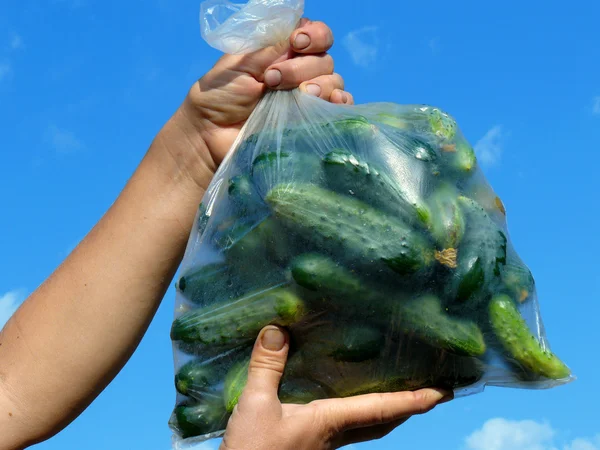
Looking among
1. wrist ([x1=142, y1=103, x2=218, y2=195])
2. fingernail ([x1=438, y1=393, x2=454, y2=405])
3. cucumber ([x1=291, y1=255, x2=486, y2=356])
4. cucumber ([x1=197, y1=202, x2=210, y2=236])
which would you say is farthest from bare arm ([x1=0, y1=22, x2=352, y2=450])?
fingernail ([x1=438, y1=393, x2=454, y2=405])

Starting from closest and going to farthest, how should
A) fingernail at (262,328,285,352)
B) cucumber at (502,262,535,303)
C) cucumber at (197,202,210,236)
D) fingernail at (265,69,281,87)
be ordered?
fingernail at (262,328,285,352) → cucumber at (502,262,535,303) → cucumber at (197,202,210,236) → fingernail at (265,69,281,87)

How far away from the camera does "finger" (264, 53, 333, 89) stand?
2480 millimetres

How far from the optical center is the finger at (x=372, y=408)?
2.17m

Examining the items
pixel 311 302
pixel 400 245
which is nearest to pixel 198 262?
pixel 311 302

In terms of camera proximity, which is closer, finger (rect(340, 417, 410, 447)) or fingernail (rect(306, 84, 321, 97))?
finger (rect(340, 417, 410, 447))

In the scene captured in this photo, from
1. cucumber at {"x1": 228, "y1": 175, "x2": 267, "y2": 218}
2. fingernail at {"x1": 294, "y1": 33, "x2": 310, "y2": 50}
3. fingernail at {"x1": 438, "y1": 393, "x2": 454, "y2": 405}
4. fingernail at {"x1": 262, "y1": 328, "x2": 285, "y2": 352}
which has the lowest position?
fingernail at {"x1": 438, "y1": 393, "x2": 454, "y2": 405}

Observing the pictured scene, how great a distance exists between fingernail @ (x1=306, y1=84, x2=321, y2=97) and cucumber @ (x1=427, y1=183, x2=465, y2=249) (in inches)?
23.2

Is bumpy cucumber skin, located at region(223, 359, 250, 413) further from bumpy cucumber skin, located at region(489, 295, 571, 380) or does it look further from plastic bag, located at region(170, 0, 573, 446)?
bumpy cucumber skin, located at region(489, 295, 571, 380)

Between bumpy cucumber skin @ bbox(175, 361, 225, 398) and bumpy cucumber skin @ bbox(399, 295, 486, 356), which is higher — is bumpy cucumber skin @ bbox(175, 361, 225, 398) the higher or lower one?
the lower one

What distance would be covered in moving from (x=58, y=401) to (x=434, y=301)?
5.13 ft

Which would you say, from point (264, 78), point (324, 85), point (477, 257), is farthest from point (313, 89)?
point (477, 257)

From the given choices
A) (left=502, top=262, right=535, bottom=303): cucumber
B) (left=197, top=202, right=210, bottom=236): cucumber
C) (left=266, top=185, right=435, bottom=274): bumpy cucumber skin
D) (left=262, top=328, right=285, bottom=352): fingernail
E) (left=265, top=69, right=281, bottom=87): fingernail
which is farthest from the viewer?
(left=265, top=69, right=281, bottom=87): fingernail

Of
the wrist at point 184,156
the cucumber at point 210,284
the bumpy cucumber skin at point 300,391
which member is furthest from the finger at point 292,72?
the bumpy cucumber skin at point 300,391

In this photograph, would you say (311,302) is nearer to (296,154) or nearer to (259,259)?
(259,259)
